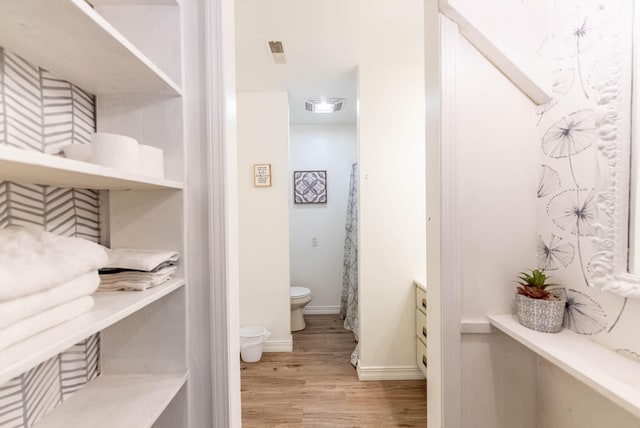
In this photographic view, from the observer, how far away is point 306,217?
3.62 meters

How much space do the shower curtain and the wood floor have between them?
0.44m

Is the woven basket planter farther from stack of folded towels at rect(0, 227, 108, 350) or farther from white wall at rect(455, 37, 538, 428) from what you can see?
stack of folded towels at rect(0, 227, 108, 350)

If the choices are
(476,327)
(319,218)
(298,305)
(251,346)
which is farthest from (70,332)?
(319,218)

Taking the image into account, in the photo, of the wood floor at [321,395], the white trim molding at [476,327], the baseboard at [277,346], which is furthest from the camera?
the baseboard at [277,346]

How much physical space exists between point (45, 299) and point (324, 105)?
112 inches

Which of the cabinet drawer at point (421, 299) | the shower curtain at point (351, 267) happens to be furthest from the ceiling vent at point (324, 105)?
the cabinet drawer at point (421, 299)

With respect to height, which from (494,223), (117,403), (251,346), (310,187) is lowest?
(251,346)

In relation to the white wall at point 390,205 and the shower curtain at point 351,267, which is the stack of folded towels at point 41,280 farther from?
the shower curtain at point 351,267

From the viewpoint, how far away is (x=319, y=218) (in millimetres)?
3625

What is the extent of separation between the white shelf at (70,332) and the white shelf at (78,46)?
63cm

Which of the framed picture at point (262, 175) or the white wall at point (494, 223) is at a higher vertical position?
the framed picture at point (262, 175)

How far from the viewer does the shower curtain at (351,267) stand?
2.99 metres

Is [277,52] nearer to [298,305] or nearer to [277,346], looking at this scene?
[298,305]

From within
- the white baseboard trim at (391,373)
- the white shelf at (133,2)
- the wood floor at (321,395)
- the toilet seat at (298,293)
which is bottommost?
the wood floor at (321,395)
